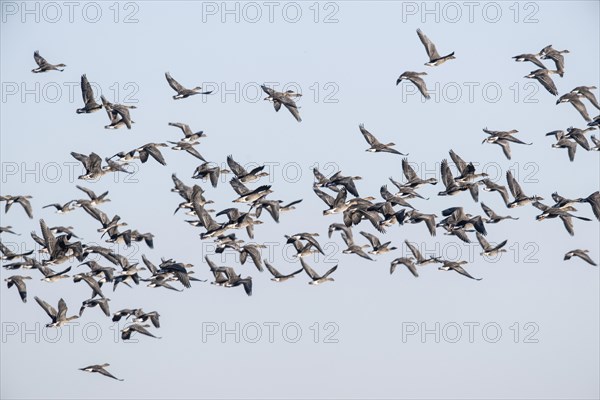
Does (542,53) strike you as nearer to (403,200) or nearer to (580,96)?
(580,96)

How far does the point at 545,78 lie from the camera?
5403 centimetres

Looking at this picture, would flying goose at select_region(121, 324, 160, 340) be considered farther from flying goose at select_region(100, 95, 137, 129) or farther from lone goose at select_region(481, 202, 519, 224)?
lone goose at select_region(481, 202, 519, 224)

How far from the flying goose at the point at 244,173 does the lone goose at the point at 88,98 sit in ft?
17.3

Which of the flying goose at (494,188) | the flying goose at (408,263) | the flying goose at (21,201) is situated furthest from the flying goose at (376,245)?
the flying goose at (21,201)

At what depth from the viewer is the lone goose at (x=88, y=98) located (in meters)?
54.1

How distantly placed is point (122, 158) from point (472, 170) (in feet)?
37.0

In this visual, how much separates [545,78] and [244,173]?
10278 mm

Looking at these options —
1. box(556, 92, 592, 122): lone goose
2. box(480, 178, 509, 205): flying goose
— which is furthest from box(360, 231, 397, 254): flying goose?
box(556, 92, 592, 122): lone goose

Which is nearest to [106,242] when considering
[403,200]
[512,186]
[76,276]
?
[76,276]

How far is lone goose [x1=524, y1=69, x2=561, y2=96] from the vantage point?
5394 cm

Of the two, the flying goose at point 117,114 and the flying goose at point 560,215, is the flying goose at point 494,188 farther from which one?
the flying goose at point 117,114

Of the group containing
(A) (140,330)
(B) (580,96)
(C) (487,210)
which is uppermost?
(B) (580,96)

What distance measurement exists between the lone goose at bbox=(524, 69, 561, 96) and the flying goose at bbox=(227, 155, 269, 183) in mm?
9089

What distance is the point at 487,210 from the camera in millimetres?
58031
